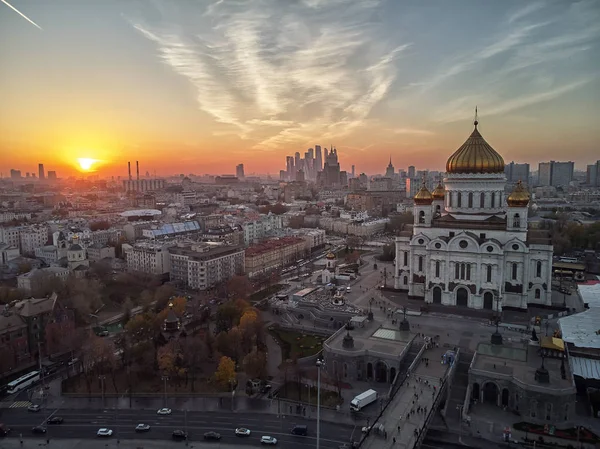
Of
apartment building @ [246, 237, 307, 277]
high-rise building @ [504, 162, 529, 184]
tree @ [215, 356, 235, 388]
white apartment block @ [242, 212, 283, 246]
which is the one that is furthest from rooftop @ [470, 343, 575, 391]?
high-rise building @ [504, 162, 529, 184]

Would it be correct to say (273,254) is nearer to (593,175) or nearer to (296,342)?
(296,342)

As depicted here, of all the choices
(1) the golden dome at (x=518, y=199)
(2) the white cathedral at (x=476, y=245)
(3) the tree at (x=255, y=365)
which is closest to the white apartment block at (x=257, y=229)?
(2) the white cathedral at (x=476, y=245)

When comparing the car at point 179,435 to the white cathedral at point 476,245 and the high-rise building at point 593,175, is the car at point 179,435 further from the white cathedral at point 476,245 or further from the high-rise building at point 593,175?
the high-rise building at point 593,175

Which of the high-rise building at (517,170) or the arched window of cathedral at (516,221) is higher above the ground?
the high-rise building at (517,170)

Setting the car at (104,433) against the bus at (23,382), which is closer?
the car at (104,433)

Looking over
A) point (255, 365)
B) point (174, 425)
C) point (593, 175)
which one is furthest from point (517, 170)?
point (174, 425)

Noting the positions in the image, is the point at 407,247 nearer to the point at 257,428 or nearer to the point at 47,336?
the point at 257,428
